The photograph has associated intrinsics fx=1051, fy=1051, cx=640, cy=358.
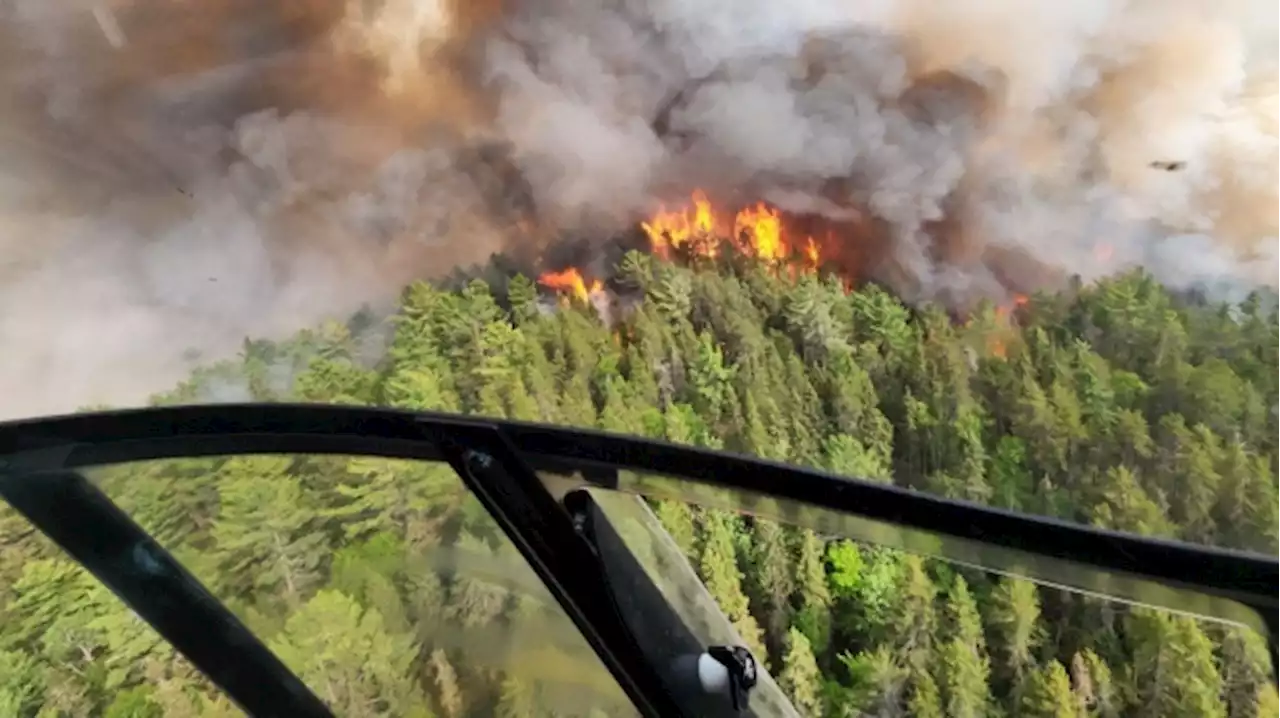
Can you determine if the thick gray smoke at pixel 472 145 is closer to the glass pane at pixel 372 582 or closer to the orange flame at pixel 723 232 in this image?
the orange flame at pixel 723 232

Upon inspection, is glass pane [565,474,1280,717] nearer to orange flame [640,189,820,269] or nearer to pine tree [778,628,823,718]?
pine tree [778,628,823,718]

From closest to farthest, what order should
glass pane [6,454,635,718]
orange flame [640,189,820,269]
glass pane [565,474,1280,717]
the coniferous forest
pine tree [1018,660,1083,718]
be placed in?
glass pane [565,474,1280,717] → glass pane [6,454,635,718] → the coniferous forest → pine tree [1018,660,1083,718] → orange flame [640,189,820,269]

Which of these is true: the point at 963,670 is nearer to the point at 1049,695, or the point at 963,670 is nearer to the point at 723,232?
the point at 1049,695

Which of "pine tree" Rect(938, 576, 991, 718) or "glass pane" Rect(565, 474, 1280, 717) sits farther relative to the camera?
"pine tree" Rect(938, 576, 991, 718)

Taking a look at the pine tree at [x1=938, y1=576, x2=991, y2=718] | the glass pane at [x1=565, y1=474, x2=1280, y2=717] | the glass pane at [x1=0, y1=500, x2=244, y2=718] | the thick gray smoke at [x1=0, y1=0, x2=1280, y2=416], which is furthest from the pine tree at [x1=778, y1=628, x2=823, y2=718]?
the glass pane at [x1=0, y1=500, x2=244, y2=718]

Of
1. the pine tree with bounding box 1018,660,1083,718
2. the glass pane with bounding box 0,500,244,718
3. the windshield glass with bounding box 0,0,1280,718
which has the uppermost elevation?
the windshield glass with bounding box 0,0,1280,718

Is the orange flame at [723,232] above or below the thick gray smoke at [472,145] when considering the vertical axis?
below

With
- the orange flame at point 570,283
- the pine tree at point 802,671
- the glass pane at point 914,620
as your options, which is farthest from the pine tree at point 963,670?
the orange flame at point 570,283

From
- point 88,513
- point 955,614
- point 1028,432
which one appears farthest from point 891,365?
point 88,513
